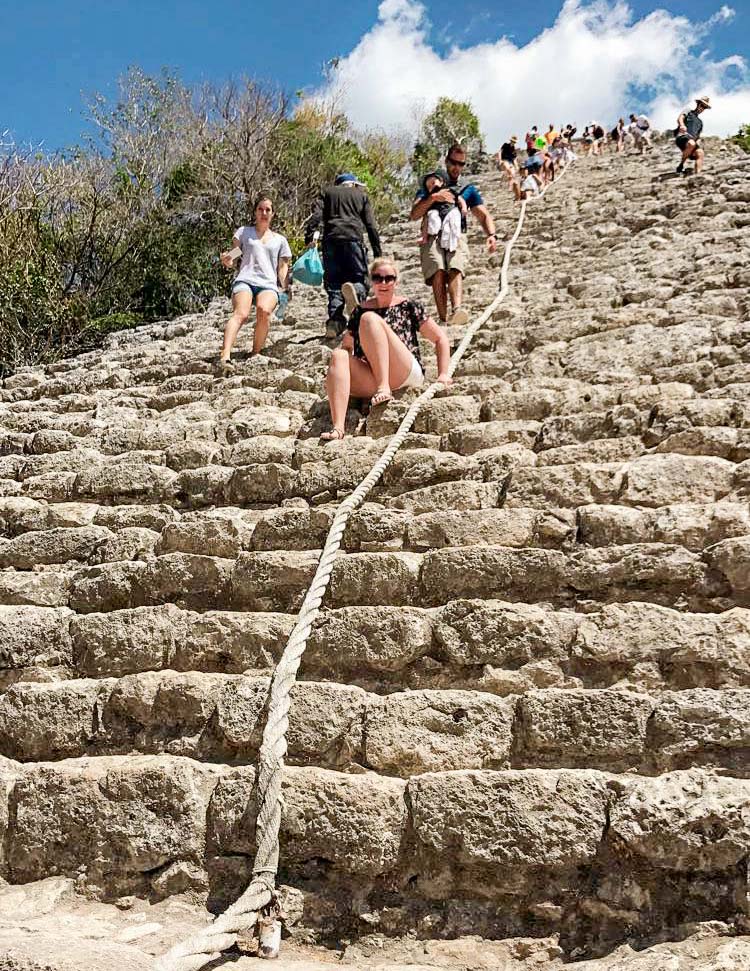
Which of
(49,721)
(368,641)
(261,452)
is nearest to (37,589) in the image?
(49,721)

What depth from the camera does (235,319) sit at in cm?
628

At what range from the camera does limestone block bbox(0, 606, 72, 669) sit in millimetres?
3252

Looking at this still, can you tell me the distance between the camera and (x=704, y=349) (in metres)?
4.45

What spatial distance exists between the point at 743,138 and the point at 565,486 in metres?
19.4

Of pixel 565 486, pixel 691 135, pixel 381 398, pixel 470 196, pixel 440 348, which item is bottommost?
pixel 565 486

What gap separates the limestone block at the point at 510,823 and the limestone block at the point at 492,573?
30.5 inches

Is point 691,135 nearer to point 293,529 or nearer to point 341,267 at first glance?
point 341,267

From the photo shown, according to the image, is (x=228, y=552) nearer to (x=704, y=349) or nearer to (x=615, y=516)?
(x=615, y=516)

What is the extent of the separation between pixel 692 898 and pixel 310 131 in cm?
1913

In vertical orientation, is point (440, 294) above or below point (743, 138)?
below

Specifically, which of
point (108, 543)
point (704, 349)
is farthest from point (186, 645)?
point (704, 349)

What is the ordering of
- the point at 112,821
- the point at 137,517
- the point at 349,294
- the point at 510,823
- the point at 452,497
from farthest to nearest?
1. the point at 349,294
2. the point at 137,517
3. the point at 452,497
4. the point at 112,821
5. the point at 510,823

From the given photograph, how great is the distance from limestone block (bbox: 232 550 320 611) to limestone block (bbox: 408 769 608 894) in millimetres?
1101

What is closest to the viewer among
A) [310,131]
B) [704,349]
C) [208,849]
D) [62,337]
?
[208,849]
